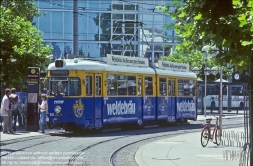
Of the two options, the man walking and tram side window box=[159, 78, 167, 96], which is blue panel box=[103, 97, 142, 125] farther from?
the man walking

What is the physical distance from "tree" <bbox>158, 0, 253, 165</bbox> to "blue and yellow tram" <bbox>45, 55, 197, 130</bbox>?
16029 millimetres

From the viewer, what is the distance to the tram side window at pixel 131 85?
95.0ft

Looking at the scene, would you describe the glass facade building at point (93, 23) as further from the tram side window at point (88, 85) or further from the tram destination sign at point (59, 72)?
the tram destination sign at point (59, 72)

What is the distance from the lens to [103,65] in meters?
27.1

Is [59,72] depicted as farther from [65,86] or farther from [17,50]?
[17,50]

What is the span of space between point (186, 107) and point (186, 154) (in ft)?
58.2

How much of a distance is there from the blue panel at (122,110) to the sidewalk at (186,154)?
5.03 meters

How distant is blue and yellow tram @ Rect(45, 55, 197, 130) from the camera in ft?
86.2

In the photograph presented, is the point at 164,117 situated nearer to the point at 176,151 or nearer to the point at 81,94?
the point at 81,94

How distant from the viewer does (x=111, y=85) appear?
27.6 m

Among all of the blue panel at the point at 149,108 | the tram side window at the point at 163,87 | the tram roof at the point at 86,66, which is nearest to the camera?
the tram roof at the point at 86,66

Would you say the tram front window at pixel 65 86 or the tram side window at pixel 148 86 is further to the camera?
the tram side window at pixel 148 86

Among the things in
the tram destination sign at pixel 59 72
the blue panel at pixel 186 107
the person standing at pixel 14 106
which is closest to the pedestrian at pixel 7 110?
the person standing at pixel 14 106

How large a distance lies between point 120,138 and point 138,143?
7.21 ft
